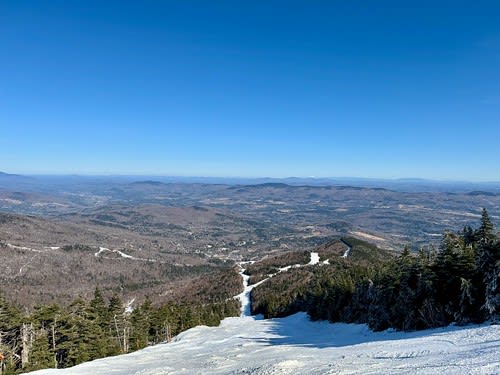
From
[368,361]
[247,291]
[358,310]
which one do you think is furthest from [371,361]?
[247,291]

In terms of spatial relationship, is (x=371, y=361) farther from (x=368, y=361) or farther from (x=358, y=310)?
(x=358, y=310)

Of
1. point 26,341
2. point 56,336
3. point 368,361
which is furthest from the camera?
point 56,336

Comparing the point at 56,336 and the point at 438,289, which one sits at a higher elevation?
the point at 438,289

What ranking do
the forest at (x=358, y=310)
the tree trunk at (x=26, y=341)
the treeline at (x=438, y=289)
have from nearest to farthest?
the treeline at (x=438, y=289)
the forest at (x=358, y=310)
the tree trunk at (x=26, y=341)

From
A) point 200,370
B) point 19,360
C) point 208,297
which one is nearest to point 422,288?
point 200,370

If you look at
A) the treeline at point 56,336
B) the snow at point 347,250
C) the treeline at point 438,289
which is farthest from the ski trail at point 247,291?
the treeline at point 56,336

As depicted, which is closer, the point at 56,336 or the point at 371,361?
the point at 371,361

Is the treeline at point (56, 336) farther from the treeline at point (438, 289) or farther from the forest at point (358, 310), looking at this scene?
the treeline at point (438, 289)

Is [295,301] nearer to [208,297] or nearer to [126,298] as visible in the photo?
[208,297]

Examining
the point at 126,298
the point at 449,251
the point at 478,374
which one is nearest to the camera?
the point at 478,374

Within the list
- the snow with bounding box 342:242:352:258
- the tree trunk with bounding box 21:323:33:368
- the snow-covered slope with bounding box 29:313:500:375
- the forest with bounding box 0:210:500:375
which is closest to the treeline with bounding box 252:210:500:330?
the forest with bounding box 0:210:500:375

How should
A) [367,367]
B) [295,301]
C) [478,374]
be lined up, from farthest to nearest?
1. [295,301]
2. [367,367]
3. [478,374]
